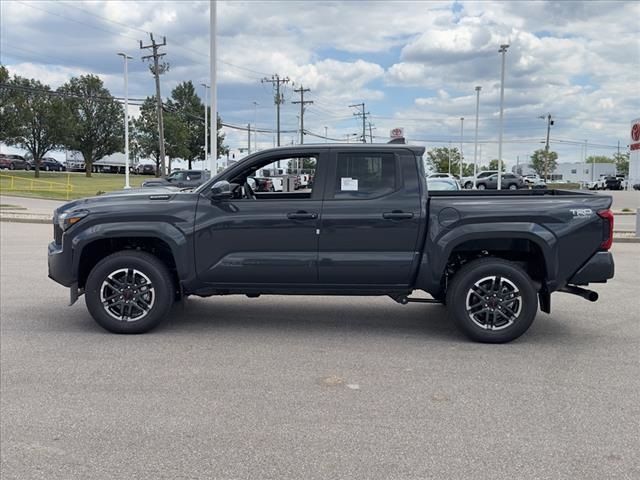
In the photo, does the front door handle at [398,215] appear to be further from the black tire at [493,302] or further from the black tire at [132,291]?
the black tire at [132,291]

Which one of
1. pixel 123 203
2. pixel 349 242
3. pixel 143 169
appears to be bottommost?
pixel 349 242

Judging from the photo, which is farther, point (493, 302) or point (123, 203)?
point (123, 203)

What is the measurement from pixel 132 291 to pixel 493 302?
356 centimetres

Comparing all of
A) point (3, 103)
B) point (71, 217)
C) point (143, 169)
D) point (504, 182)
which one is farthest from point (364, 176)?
point (143, 169)

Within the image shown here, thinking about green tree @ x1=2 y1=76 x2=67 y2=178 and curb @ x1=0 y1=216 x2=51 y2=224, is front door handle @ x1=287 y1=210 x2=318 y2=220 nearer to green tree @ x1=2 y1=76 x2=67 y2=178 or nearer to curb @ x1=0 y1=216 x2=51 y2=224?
curb @ x1=0 y1=216 x2=51 y2=224

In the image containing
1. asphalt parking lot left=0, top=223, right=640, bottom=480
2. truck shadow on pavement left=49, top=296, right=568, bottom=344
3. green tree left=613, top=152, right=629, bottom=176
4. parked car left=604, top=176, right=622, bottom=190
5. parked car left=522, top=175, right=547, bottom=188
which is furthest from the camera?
green tree left=613, top=152, right=629, bottom=176

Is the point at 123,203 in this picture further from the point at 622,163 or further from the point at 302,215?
the point at 622,163

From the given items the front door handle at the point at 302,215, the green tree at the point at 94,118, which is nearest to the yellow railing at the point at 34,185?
the green tree at the point at 94,118

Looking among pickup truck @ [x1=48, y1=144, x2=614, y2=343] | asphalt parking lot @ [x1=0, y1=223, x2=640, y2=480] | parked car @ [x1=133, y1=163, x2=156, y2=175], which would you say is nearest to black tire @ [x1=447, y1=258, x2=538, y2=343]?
pickup truck @ [x1=48, y1=144, x2=614, y2=343]

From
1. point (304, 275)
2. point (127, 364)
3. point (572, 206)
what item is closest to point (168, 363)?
point (127, 364)

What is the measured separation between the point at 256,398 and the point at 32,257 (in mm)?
8546

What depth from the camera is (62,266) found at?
5.94 meters

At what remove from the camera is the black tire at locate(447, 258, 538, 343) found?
18.5ft

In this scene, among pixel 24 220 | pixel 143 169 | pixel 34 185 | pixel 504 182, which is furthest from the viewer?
pixel 143 169
